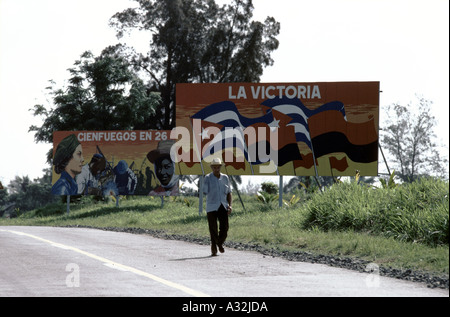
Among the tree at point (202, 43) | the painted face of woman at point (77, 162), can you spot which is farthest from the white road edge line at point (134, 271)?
the tree at point (202, 43)

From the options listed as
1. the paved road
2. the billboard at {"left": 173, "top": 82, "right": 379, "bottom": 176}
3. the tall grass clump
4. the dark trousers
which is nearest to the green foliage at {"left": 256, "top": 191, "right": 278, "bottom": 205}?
the billboard at {"left": 173, "top": 82, "right": 379, "bottom": 176}

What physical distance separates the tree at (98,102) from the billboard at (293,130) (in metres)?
23.4

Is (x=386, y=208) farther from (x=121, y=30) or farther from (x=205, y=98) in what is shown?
(x=121, y=30)

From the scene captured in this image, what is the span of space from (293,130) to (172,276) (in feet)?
65.8

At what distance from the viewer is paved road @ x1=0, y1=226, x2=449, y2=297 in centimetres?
886

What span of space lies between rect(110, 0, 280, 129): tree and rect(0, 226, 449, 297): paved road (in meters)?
42.9

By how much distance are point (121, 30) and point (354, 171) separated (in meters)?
35.7

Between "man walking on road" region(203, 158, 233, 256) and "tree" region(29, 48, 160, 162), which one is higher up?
"tree" region(29, 48, 160, 162)

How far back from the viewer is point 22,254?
1395 centimetres

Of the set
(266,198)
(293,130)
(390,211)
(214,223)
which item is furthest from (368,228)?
(266,198)

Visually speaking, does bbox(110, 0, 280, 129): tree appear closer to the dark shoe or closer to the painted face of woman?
the painted face of woman

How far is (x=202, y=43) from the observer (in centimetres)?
5766
